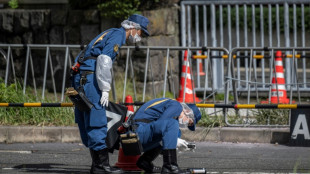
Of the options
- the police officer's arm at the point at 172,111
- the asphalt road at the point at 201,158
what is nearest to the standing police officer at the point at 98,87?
the asphalt road at the point at 201,158

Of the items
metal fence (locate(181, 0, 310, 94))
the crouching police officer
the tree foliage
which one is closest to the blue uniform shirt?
the crouching police officer

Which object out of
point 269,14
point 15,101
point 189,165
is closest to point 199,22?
point 269,14

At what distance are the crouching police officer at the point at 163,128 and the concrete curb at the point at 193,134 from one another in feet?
7.00

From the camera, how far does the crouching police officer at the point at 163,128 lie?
6.89 metres

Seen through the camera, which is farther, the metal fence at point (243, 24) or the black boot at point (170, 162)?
the metal fence at point (243, 24)

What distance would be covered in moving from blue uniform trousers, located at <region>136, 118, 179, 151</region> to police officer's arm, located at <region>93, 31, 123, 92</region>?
50 centimetres

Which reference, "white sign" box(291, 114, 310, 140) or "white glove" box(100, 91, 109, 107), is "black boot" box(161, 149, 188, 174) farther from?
"white sign" box(291, 114, 310, 140)

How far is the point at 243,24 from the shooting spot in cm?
1334

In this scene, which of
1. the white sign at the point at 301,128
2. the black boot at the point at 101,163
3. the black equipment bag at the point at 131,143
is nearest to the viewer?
the black equipment bag at the point at 131,143

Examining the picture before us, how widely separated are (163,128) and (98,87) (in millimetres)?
777

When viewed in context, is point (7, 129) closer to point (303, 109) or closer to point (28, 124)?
point (28, 124)

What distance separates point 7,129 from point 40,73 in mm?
3595

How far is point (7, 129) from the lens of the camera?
9.52 m

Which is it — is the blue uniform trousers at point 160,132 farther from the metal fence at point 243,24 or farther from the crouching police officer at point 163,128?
the metal fence at point 243,24
